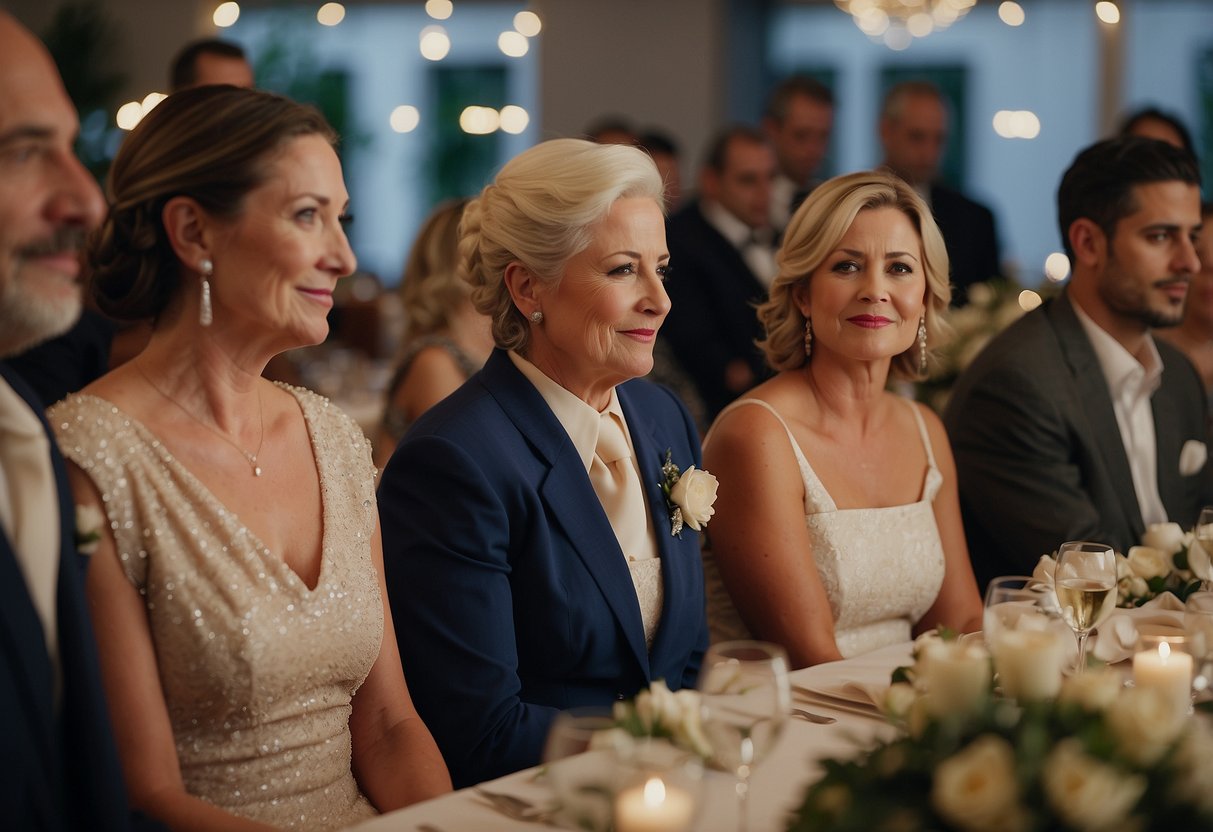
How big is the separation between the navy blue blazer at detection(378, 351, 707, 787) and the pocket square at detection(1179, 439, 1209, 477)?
1842mm

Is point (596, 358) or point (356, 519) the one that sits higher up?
point (596, 358)

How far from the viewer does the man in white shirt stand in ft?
22.0

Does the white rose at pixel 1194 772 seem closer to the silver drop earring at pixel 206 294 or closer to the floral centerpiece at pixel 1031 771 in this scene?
the floral centerpiece at pixel 1031 771

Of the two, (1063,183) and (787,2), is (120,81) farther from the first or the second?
(1063,183)

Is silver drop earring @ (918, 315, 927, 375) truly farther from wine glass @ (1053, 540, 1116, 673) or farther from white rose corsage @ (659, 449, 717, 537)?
wine glass @ (1053, 540, 1116, 673)

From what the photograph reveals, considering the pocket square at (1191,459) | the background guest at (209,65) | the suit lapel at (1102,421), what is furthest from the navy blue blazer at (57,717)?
the background guest at (209,65)

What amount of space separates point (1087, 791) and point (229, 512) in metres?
1.30

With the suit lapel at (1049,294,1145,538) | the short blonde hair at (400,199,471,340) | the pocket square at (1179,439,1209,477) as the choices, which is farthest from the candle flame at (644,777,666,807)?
the short blonde hair at (400,199,471,340)

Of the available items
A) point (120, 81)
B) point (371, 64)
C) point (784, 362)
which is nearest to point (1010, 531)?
point (784, 362)

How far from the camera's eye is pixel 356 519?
7.25ft

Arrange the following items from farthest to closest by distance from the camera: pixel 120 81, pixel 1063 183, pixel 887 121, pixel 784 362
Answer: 1. pixel 120 81
2. pixel 887 121
3. pixel 1063 183
4. pixel 784 362

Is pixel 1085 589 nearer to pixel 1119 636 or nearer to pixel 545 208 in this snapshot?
pixel 1119 636

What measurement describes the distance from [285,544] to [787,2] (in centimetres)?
1037

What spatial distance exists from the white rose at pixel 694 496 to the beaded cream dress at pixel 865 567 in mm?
427
